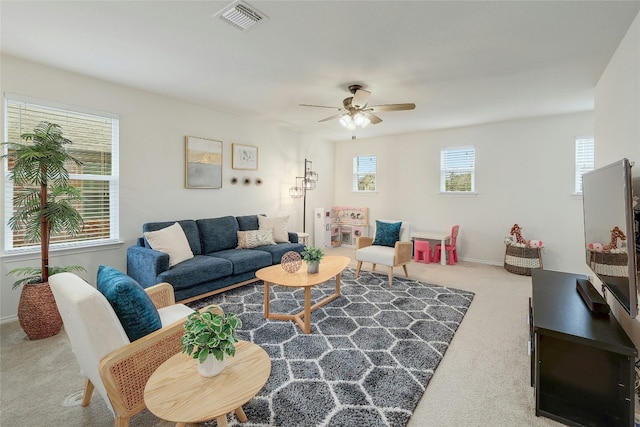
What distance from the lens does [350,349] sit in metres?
2.41

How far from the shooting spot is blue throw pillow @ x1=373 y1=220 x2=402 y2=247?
14.8ft

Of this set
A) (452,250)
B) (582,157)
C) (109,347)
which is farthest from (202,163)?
(582,157)

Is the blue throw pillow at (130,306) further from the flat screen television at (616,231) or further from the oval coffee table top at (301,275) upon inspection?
the flat screen television at (616,231)

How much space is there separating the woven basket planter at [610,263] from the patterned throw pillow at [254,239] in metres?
3.70

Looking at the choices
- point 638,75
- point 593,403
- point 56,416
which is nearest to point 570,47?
point 638,75

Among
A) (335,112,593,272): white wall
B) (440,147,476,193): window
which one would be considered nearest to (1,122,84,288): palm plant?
(335,112,593,272): white wall

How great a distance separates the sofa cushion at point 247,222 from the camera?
4.64 metres

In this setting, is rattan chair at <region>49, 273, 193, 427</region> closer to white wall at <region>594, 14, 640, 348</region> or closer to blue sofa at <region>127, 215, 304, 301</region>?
blue sofa at <region>127, 215, 304, 301</region>

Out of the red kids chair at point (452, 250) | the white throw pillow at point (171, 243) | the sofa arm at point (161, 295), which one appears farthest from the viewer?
the red kids chair at point (452, 250)

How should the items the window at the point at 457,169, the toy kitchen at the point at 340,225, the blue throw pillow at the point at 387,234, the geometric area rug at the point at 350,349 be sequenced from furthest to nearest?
1. the toy kitchen at the point at 340,225
2. the window at the point at 457,169
3. the blue throw pillow at the point at 387,234
4. the geometric area rug at the point at 350,349

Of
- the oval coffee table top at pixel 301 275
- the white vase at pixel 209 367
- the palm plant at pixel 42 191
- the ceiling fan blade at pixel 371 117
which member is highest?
the ceiling fan blade at pixel 371 117

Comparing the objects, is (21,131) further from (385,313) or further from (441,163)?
(441,163)

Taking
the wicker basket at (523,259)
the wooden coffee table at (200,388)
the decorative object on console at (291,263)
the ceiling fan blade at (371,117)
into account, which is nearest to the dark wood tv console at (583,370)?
the wooden coffee table at (200,388)

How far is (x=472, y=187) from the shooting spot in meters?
5.46
